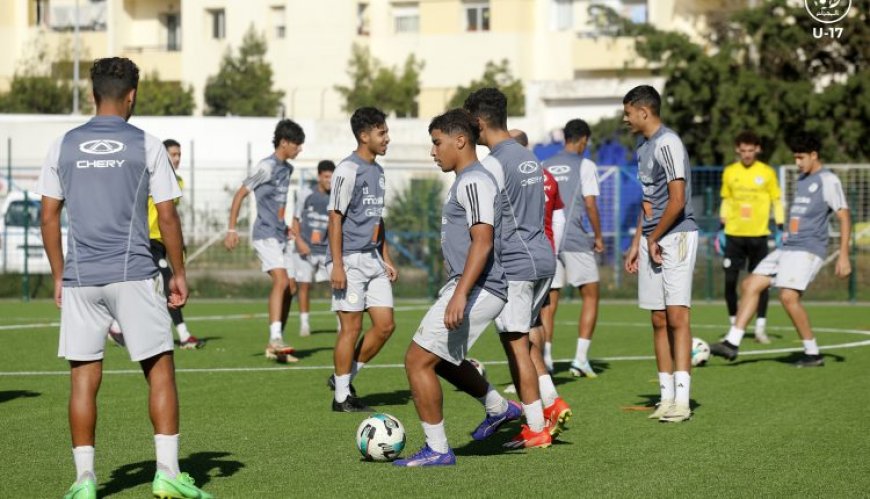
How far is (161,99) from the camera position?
55594 mm

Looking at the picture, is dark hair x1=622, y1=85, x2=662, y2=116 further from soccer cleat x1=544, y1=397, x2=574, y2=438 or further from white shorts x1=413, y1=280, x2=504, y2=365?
white shorts x1=413, y1=280, x2=504, y2=365

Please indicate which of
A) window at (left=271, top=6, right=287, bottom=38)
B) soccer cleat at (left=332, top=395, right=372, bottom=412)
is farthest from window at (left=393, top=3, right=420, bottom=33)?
soccer cleat at (left=332, top=395, right=372, bottom=412)

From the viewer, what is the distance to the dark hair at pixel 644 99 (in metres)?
10.6

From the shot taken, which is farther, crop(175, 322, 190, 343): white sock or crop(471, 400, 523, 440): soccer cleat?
crop(175, 322, 190, 343): white sock

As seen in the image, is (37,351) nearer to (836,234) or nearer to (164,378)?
(164,378)

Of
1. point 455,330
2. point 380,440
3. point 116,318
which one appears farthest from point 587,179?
point 116,318

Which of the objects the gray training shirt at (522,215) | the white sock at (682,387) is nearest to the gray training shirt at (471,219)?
the gray training shirt at (522,215)

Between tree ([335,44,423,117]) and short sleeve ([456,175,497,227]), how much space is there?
47.0 metres

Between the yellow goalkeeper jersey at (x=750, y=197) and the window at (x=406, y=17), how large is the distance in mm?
44351

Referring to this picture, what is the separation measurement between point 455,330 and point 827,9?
2842 centimetres

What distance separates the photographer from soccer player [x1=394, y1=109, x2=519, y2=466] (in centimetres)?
843

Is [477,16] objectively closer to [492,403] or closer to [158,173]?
[492,403]

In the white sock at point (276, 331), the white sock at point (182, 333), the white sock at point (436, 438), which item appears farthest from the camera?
the white sock at point (182, 333)

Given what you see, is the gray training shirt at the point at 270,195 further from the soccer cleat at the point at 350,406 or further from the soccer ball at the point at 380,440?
the soccer ball at the point at 380,440
